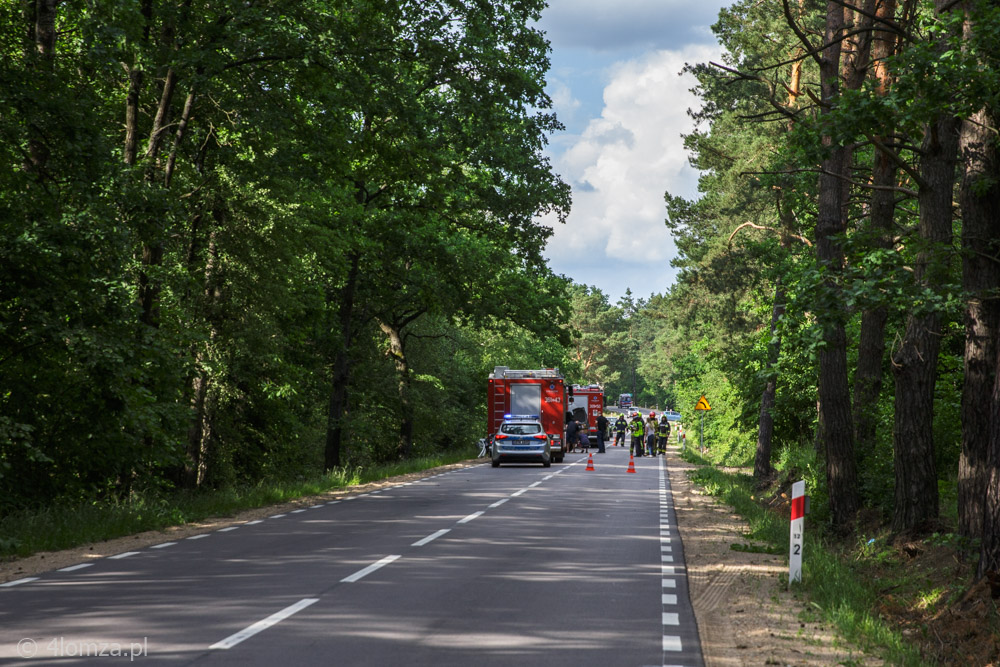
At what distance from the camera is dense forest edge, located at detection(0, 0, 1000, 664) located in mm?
11289

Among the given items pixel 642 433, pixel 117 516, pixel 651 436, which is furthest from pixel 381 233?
pixel 651 436

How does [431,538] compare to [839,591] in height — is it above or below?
below

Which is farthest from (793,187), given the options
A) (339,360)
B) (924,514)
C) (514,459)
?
(514,459)

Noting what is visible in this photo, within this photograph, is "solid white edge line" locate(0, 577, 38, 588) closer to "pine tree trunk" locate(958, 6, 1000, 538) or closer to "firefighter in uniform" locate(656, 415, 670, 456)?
"pine tree trunk" locate(958, 6, 1000, 538)

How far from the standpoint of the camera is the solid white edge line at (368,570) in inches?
417

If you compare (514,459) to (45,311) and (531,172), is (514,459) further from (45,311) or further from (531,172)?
(45,311)

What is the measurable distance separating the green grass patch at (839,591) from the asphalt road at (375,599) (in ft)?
4.23

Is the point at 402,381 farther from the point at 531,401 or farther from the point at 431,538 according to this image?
the point at 431,538

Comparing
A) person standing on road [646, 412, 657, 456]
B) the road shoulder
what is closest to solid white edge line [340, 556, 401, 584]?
the road shoulder

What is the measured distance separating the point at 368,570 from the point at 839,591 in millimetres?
4931

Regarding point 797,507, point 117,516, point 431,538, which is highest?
point 797,507

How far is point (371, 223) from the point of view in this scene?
94.3ft

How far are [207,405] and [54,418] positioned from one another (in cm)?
671

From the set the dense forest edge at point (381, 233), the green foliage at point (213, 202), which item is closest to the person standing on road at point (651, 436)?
the dense forest edge at point (381, 233)
